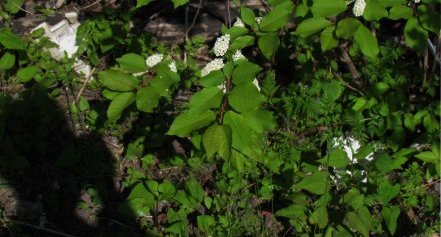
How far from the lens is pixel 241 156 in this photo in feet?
6.93

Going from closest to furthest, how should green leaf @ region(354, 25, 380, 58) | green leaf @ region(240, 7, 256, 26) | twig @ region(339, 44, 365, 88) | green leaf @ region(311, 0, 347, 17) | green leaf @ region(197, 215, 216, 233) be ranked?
green leaf @ region(311, 0, 347, 17) → green leaf @ region(354, 25, 380, 58) → green leaf @ region(240, 7, 256, 26) → green leaf @ region(197, 215, 216, 233) → twig @ region(339, 44, 365, 88)

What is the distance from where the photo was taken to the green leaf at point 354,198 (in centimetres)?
254

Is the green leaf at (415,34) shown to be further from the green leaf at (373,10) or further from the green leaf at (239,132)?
the green leaf at (239,132)

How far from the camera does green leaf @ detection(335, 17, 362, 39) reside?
6.66 ft

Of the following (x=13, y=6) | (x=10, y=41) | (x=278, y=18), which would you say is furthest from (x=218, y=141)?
(x=13, y=6)

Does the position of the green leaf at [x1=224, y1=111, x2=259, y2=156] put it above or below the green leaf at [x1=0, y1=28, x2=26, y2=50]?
above

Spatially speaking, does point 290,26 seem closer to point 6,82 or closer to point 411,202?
point 411,202

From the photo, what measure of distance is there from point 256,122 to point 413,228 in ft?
4.69

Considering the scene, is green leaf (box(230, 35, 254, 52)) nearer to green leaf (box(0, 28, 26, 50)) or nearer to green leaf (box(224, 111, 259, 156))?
green leaf (box(224, 111, 259, 156))

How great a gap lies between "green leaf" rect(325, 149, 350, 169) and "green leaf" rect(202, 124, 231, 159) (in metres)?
1.01

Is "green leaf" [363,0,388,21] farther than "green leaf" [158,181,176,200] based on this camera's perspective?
No

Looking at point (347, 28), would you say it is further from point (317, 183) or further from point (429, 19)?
point (317, 183)

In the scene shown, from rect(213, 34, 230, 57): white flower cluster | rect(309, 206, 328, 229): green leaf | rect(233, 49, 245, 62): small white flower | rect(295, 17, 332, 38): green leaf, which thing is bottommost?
rect(309, 206, 328, 229): green leaf

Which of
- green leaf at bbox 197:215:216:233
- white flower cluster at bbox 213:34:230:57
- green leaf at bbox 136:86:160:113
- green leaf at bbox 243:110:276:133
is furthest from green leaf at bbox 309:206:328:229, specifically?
green leaf at bbox 136:86:160:113
